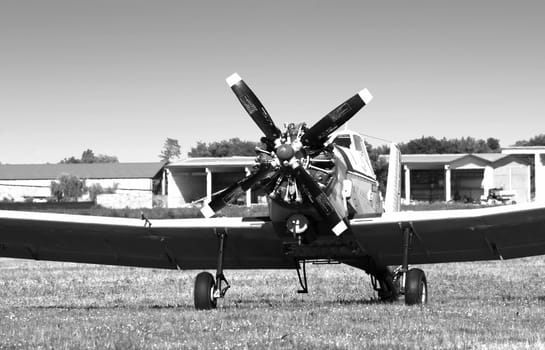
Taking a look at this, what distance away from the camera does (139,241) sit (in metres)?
16.4

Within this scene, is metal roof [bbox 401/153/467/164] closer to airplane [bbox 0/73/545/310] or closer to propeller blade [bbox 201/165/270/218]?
airplane [bbox 0/73/545/310]

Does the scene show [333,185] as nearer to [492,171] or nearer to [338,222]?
[338,222]

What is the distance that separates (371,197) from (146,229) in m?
4.41

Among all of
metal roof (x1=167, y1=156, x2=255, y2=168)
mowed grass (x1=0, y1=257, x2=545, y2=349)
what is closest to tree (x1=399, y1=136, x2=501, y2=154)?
metal roof (x1=167, y1=156, x2=255, y2=168)

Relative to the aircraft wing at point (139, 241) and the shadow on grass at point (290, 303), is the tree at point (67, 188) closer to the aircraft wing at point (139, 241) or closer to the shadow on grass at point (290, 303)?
the aircraft wing at point (139, 241)

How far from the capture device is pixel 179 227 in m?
15.4

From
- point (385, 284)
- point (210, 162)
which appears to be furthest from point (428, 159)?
point (385, 284)

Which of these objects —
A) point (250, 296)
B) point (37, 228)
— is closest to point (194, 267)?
point (250, 296)

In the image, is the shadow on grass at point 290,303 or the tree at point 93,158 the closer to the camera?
the shadow on grass at point 290,303

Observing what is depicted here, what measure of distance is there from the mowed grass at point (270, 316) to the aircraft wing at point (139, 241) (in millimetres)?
833

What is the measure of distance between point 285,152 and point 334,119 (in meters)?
1.04

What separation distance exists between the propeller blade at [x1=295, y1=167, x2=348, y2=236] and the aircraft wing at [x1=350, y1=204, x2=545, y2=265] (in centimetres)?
60

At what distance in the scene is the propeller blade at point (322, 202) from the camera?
13477 millimetres

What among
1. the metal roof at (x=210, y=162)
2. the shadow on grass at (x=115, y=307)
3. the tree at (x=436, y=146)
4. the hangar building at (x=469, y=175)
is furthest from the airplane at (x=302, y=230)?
the tree at (x=436, y=146)
